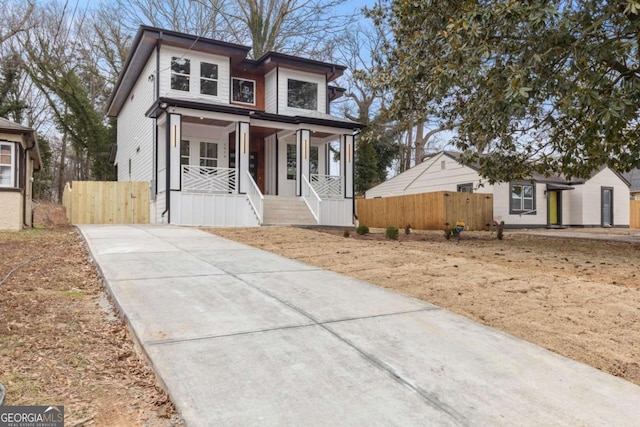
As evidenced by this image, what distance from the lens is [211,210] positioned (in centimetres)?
1380

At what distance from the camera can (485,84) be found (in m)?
8.23

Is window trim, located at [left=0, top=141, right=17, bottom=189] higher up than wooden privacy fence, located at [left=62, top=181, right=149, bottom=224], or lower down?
higher up

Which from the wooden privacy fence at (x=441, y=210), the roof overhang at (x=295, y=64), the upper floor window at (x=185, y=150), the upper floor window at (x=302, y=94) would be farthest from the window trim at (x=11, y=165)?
the wooden privacy fence at (x=441, y=210)

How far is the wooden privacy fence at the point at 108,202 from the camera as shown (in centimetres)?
1512

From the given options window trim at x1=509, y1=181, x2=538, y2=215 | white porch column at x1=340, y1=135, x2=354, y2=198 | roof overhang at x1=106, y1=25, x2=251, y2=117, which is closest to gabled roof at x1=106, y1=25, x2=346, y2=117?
roof overhang at x1=106, y1=25, x2=251, y2=117

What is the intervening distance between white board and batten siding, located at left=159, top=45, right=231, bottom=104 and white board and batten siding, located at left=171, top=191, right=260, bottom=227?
3.73m

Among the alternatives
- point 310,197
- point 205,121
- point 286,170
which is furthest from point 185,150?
point 310,197

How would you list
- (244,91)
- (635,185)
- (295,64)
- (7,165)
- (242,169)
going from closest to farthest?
(7,165)
(242,169)
(295,64)
(244,91)
(635,185)

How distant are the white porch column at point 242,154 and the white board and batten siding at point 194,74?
210cm

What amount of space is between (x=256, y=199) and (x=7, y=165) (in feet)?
22.1

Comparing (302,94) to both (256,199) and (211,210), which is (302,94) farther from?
(211,210)

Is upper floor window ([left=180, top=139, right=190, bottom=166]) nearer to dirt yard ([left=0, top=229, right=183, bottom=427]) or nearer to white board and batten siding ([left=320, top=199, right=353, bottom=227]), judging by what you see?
white board and batten siding ([left=320, top=199, right=353, bottom=227])

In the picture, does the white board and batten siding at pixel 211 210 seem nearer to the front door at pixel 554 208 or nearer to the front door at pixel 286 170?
the front door at pixel 286 170

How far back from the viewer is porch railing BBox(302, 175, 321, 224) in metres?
14.8
